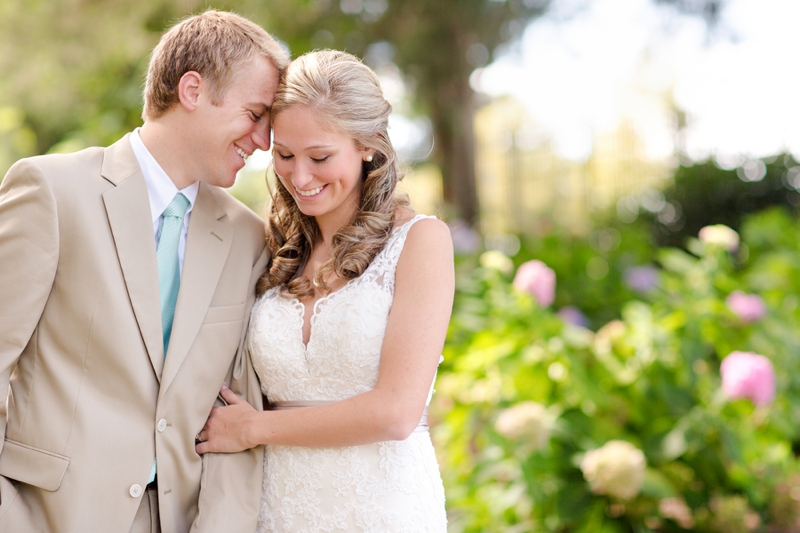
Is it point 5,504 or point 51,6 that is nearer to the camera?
point 5,504

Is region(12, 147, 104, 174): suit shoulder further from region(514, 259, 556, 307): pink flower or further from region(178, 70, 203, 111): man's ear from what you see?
region(514, 259, 556, 307): pink flower

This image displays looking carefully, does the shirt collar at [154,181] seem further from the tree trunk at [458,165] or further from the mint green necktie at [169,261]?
the tree trunk at [458,165]

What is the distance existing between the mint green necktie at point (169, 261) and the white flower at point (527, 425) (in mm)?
1694

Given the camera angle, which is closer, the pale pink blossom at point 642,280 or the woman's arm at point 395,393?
the woman's arm at point 395,393

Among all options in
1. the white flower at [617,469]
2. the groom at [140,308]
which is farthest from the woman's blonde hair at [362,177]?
the white flower at [617,469]

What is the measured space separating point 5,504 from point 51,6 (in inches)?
245

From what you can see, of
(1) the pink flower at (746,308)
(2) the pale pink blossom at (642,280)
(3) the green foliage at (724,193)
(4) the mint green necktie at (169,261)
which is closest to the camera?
(4) the mint green necktie at (169,261)

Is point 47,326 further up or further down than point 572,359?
further up

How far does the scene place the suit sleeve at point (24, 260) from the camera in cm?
175

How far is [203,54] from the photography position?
6.72 ft

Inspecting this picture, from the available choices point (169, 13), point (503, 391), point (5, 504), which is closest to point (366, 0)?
point (169, 13)

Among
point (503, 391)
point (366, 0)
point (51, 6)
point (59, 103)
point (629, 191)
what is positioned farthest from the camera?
point (629, 191)

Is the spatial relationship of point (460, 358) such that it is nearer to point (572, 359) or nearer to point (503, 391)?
point (503, 391)

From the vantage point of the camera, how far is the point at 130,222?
75.2 inches
